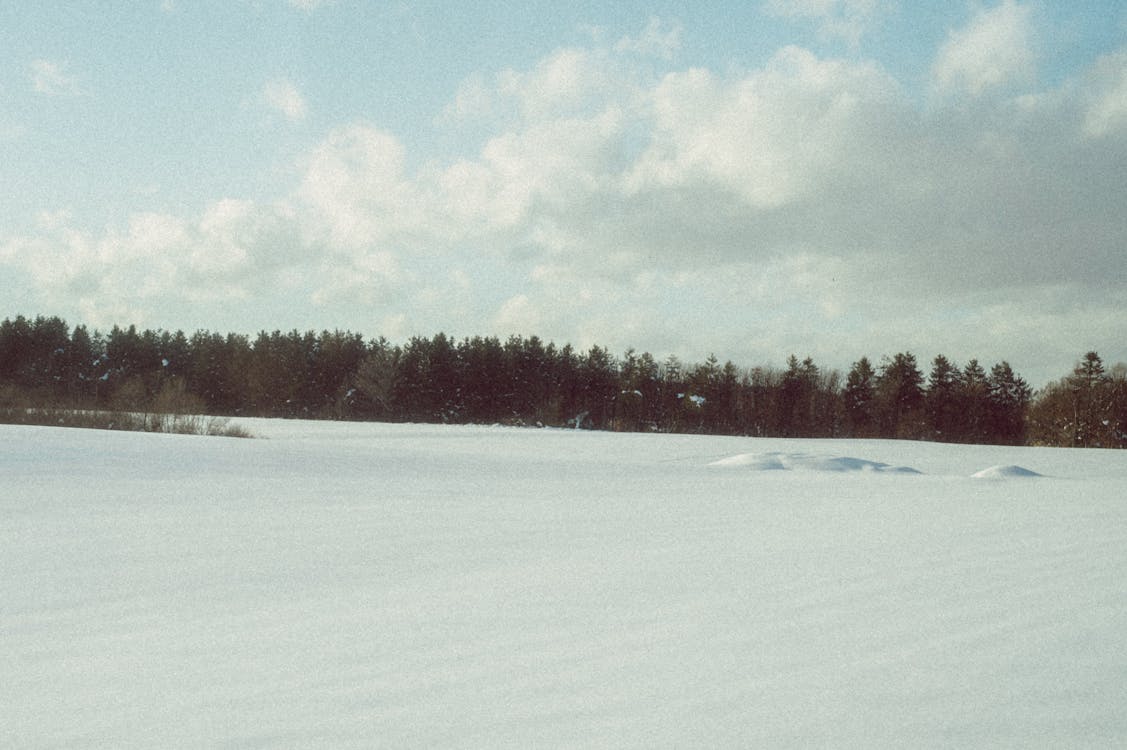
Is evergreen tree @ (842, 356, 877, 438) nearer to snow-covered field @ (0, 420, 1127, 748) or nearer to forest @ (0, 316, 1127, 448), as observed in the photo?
forest @ (0, 316, 1127, 448)

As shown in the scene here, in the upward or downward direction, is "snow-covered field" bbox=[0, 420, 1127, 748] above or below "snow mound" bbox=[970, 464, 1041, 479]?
below

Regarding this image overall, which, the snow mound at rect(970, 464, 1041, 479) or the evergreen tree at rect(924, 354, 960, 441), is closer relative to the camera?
the snow mound at rect(970, 464, 1041, 479)

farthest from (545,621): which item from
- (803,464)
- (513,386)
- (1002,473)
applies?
(513,386)

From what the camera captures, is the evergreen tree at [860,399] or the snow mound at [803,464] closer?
the snow mound at [803,464]

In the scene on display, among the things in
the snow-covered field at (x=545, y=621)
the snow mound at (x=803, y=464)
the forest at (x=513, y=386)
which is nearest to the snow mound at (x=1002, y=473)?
the snow mound at (x=803, y=464)

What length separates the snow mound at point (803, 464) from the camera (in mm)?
10250

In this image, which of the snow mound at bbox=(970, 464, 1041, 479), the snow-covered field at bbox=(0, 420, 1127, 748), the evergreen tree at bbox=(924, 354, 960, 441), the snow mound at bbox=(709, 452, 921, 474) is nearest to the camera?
the snow-covered field at bbox=(0, 420, 1127, 748)

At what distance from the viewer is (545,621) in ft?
8.68

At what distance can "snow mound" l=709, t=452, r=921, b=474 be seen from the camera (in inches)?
404

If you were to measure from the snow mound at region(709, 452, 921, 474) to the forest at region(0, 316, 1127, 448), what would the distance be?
25.0 metres

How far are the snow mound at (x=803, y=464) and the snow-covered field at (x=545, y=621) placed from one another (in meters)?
4.10

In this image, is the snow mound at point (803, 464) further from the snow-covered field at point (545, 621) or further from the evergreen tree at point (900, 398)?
the evergreen tree at point (900, 398)

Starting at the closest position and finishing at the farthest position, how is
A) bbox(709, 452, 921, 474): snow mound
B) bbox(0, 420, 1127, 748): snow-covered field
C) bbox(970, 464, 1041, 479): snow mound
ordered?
bbox(0, 420, 1127, 748): snow-covered field
bbox(970, 464, 1041, 479): snow mound
bbox(709, 452, 921, 474): snow mound

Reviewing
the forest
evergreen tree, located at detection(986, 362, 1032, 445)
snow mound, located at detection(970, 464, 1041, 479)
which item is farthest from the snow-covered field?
evergreen tree, located at detection(986, 362, 1032, 445)
